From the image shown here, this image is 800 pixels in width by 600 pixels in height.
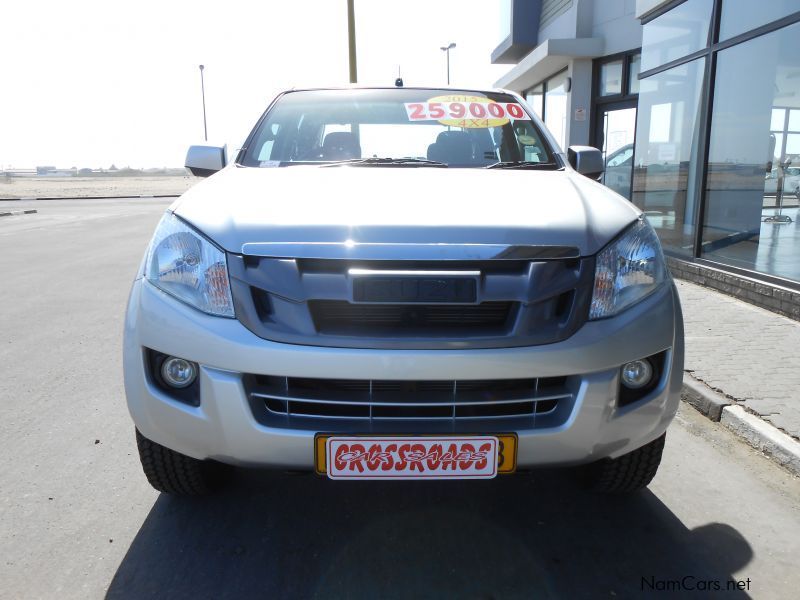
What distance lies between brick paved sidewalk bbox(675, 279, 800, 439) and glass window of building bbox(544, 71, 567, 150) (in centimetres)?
841

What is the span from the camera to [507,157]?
3406 mm

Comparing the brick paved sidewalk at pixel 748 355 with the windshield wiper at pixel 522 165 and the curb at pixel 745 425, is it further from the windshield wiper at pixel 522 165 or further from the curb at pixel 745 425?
the windshield wiper at pixel 522 165

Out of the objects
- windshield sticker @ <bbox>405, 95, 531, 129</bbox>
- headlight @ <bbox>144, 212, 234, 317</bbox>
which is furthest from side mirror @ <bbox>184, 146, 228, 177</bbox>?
headlight @ <bbox>144, 212, 234, 317</bbox>

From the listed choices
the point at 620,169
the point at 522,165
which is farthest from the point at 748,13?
the point at 620,169

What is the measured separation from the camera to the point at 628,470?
2504 mm

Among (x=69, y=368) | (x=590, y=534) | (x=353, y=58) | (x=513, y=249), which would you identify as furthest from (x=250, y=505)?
(x=353, y=58)

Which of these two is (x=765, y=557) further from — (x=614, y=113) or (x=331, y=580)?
(x=614, y=113)

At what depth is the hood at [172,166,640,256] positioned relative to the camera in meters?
2.07

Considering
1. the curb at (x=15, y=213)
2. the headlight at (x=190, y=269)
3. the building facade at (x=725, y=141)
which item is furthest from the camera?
the curb at (x=15, y=213)

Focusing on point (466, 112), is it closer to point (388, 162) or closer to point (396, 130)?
point (396, 130)

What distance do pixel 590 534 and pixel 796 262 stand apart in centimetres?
471

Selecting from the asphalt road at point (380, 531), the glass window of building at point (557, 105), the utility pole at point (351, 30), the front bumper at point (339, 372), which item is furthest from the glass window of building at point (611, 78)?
the front bumper at point (339, 372)

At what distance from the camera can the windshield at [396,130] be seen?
129 inches

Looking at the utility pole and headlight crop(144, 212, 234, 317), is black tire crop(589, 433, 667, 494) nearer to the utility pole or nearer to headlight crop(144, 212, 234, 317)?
headlight crop(144, 212, 234, 317)
